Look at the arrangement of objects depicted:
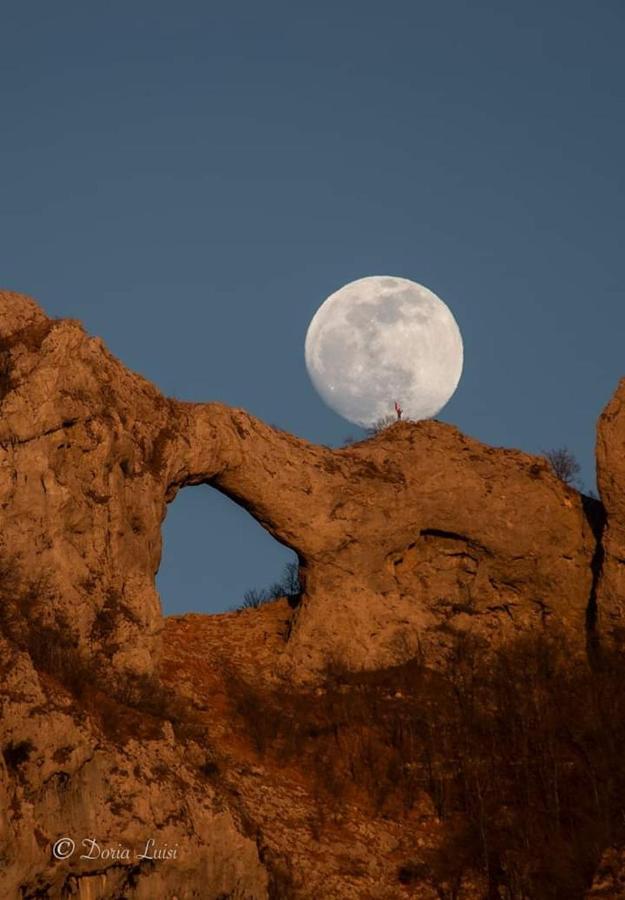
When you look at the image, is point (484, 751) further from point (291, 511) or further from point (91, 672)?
point (91, 672)

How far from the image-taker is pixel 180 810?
30.0 metres

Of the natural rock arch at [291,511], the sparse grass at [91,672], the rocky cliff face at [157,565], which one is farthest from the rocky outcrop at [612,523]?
the sparse grass at [91,672]

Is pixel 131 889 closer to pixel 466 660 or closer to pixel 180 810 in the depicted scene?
pixel 180 810

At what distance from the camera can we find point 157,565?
3562 cm

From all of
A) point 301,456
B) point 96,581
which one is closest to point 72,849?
point 96,581

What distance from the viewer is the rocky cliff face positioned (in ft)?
96.5

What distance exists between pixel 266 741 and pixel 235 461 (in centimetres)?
522

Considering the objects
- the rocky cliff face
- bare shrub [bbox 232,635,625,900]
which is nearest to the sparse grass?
the rocky cliff face

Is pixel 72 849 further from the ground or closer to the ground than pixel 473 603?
closer to the ground

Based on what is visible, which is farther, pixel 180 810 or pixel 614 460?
pixel 614 460

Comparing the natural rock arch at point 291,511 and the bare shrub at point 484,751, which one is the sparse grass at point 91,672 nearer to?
the natural rock arch at point 291,511

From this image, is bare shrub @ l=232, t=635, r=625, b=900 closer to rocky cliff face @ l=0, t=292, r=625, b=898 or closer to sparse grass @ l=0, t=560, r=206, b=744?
rocky cliff face @ l=0, t=292, r=625, b=898

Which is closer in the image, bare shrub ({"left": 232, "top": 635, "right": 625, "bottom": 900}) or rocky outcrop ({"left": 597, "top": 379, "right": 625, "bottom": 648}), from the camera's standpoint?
bare shrub ({"left": 232, "top": 635, "right": 625, "bottom": 900})

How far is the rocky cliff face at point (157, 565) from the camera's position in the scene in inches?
1158
